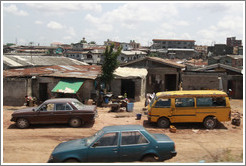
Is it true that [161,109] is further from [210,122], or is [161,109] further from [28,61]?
[28,61]

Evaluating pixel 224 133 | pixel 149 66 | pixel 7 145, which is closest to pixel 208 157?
pixel 224 133

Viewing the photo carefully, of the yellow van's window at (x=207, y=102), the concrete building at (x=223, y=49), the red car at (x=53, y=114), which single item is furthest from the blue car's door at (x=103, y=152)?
the concrete building at (x=223, y=49)

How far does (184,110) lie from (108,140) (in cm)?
579

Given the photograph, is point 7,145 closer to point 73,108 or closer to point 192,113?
point 73,108

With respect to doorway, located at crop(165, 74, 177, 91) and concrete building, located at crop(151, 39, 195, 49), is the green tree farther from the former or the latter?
concrete building, located at crop(151, 39, 195, 49)

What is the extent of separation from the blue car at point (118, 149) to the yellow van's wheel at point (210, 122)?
5.12 meters

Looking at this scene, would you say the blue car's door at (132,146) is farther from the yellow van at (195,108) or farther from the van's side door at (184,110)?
the van's side door at (184,110)

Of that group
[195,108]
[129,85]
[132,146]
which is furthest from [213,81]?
[132,146]

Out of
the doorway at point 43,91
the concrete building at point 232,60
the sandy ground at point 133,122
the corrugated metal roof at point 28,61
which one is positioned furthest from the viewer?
the concrete building at point 232,60

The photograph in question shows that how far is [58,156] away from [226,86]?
18.4 meters

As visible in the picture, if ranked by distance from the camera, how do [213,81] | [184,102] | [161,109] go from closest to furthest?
[184,102] → [161,109] → [213,81]

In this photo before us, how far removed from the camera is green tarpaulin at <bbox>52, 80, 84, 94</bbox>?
57.6 ft

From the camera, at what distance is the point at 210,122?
12375 mm

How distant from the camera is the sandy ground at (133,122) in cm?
880
